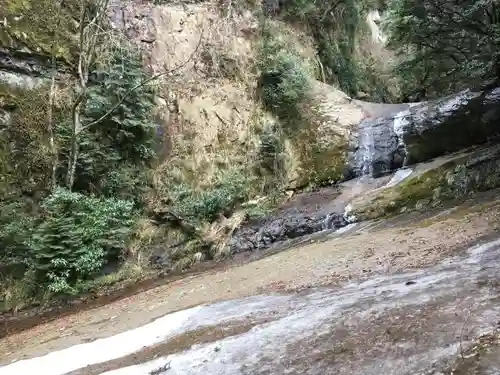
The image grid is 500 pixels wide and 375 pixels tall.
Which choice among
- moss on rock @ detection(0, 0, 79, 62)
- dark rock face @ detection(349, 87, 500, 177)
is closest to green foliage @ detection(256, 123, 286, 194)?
dark rock face @ detection(349, 87, 500, 177)

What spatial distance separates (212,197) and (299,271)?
221 inches

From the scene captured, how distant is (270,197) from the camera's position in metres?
14.1

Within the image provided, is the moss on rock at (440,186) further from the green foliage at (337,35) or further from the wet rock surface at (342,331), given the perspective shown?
the green foliage at (337,35)

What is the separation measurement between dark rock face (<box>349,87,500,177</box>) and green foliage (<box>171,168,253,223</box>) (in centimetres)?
359

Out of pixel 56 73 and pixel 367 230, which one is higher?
pixel 56 73

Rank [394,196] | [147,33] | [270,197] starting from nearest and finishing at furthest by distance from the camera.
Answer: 1. [394,196]
2. [270,197]
3. [147,33]

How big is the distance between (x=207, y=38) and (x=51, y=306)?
10.9m

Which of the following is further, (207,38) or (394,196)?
(207,38)

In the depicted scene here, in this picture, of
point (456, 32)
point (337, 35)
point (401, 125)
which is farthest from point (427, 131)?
point (337, 35)

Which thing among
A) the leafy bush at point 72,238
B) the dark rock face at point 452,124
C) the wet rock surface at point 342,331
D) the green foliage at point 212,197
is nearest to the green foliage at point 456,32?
the dark rock face at point 452,124

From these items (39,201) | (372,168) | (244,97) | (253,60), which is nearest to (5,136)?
(39,201)

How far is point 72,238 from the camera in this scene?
34.5ft

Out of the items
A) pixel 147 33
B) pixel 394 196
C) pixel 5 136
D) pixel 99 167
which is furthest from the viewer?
pixel 147 33

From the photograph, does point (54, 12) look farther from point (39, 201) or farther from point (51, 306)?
point (51, 306)
